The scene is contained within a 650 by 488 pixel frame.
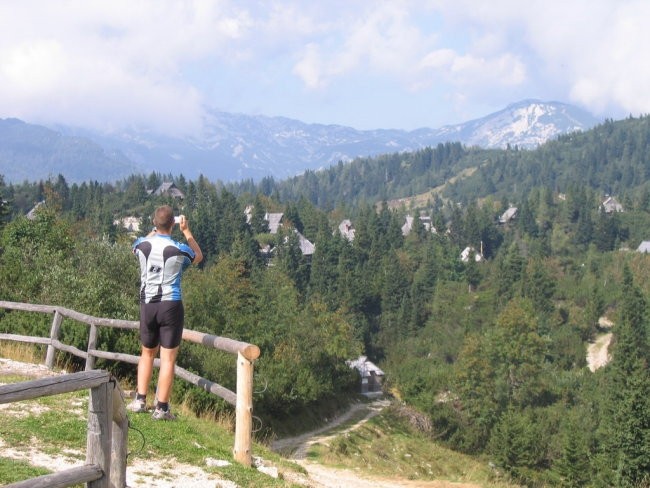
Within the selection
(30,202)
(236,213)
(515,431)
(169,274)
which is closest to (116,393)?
(169,274)

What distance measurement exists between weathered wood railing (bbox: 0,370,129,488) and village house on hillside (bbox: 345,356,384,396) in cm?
4468

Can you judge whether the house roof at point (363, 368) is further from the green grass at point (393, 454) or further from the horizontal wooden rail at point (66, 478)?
the horizontal wooden rail at point (66, 478)

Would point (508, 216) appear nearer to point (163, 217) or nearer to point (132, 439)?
point (163, 217)

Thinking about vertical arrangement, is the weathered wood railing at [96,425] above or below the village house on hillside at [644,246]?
below

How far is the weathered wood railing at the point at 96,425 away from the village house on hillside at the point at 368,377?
147ft

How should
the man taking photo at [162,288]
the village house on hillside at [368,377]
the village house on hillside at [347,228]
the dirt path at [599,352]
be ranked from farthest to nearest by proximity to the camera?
the village house on hillside at [347,228] < the dirt path at [599,352] < the village house on hillside at [368,377] < the man taking photo at [162,288]

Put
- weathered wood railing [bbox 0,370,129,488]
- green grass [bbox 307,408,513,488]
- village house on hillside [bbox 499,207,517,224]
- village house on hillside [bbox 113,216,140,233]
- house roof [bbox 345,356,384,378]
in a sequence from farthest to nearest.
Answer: village house on hillside [bbox 499,207,517,224] → village house on hillside [bbox 113,216,140,233] → house roof [bbox 345,356,384,378] → green grass [bbox 307,408,513,488] → weathered wood railing [bbox 0,370,129,488]

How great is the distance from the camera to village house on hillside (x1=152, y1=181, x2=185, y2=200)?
119 metres

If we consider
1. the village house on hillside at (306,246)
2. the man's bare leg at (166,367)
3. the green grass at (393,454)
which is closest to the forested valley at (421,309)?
the man's bare leg at (166,367)

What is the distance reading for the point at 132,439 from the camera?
6918mm

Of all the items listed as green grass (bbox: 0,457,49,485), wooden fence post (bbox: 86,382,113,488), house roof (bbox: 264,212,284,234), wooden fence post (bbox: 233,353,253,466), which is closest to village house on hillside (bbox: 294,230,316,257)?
house roof (bbox: 264,212,284,234)

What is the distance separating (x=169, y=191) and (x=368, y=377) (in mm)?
79083

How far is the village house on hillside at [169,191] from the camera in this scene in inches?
4674

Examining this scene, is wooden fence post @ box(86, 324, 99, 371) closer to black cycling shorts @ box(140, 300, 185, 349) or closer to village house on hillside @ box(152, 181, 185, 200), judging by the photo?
black cycling shorts @ box(140, 300, 185, 349)
